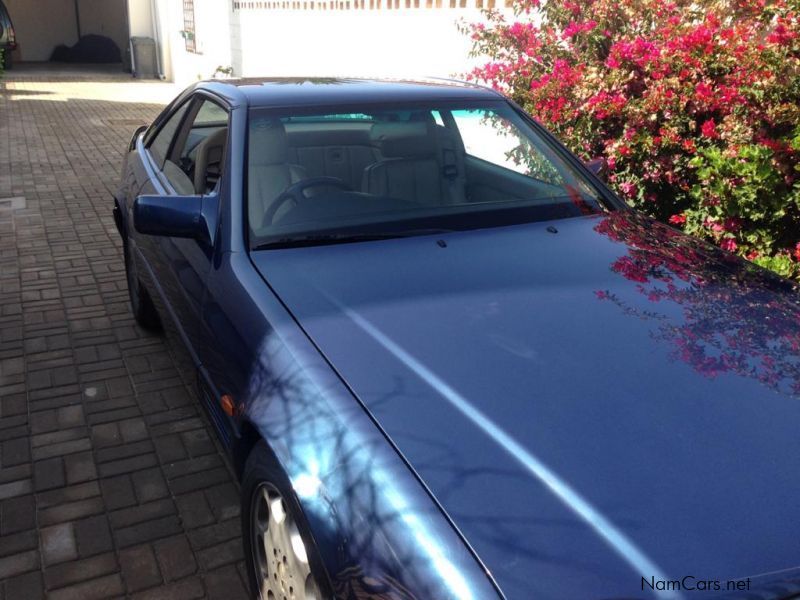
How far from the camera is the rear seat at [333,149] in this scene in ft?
9.64

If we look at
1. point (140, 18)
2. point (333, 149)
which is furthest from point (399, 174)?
point (140, 18)

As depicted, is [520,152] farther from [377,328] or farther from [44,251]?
[44,251]

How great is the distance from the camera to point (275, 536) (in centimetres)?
199

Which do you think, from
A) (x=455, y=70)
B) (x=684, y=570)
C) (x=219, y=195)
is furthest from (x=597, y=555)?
(x=455, y=70)

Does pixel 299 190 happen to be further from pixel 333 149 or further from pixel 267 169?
pixel 333 149

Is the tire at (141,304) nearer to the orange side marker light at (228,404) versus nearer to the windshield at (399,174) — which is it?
the windshield at (399,174)

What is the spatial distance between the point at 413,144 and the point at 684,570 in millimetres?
2190

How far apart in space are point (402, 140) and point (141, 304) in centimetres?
208

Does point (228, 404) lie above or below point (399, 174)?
below

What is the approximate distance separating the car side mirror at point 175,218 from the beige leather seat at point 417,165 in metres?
0.62

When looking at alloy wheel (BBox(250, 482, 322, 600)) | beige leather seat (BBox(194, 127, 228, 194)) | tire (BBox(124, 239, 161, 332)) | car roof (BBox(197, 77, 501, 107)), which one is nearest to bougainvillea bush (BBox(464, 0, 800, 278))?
car roof (BBox(197, 77, 501, 107))

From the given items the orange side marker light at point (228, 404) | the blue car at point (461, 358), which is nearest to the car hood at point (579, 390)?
the blue car at point (461, 358)

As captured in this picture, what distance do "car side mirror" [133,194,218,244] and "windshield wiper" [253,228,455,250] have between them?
271 millimetres

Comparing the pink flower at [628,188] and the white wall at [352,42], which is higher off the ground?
the white wall at [352,42]
